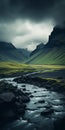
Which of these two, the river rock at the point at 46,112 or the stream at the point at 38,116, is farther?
the river rock at the point at 46,112

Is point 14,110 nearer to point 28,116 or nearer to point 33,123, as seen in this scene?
point 28,116

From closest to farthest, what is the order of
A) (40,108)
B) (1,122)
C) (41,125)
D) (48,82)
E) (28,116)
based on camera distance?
(41,125) → (1,122) → (28,116) → (40,108) → (48,82)

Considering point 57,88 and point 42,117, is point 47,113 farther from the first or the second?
point 57,88

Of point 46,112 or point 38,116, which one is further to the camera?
point 46,112

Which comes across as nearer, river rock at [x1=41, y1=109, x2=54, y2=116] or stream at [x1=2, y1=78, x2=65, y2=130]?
stream at [x1=2, y1=78, x2=65, y2=130]

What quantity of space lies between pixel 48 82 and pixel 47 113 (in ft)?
212

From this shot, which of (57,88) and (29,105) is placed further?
(57,88)

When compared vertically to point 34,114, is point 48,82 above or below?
above

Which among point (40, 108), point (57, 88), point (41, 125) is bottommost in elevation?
point (41, 125)

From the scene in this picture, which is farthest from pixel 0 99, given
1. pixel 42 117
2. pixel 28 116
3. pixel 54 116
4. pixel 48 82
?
pixel 48 82

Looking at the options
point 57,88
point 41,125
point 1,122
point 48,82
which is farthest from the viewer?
point 48,82

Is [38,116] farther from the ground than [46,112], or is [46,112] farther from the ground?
[46,112]

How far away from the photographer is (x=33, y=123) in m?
60.3

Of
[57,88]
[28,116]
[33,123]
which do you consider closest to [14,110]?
[28,116]
